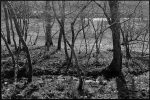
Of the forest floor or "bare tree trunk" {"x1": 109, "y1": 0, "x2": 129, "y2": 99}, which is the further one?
"bare tree trunk" {"x1": 109, "y1": 0, "x2": 129, "y2": 99}

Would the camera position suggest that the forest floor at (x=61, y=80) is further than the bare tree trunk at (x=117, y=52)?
No

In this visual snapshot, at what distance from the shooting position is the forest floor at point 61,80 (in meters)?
8.75

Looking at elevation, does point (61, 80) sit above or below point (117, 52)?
below

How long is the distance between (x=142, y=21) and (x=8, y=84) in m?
6.57

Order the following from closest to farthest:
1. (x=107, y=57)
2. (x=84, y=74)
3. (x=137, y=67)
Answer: (x=84, y=74) < (x=137, y=67) < (x=107, y=57)

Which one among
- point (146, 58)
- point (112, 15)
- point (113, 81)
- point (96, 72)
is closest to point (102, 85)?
point (113, 81)

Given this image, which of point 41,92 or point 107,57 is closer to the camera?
point 41,92

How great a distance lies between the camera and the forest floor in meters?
8.75

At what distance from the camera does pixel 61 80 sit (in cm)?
1020

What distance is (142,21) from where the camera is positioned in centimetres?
1312

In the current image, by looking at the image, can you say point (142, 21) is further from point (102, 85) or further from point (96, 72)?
point (102, 85)

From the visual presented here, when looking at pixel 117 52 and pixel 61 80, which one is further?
pixel 117 52

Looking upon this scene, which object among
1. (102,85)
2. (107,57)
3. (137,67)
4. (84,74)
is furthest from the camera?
(107,57)

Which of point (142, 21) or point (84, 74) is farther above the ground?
point (142, 21)
